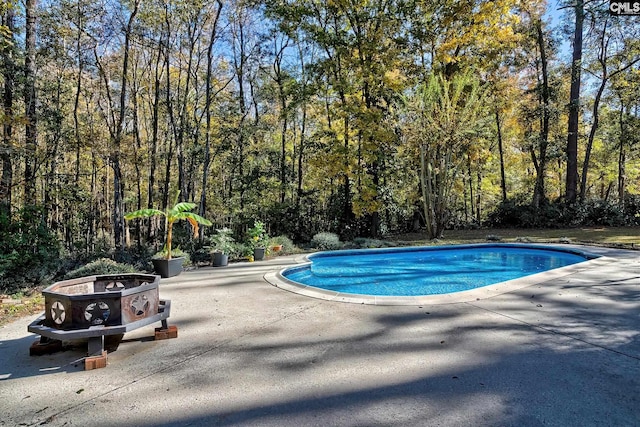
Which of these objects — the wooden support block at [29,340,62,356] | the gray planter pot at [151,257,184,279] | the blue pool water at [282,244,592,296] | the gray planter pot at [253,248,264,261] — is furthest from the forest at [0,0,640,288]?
the wooden support block at [29,340,62,356]

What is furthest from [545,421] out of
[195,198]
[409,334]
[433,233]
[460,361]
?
[195,198]

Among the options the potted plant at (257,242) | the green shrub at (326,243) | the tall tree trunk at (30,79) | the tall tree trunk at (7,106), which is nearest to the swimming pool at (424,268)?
the green shrub at (326,243)

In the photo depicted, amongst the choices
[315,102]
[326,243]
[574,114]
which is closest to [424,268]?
[326,243]

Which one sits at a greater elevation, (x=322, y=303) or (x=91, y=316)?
(x=91, y=316)

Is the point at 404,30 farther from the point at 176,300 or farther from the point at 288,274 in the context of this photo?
the point at 176,300

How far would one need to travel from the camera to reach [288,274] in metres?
7.05

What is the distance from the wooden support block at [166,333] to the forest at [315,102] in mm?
6202

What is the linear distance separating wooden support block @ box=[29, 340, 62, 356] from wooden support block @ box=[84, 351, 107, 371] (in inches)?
20.2

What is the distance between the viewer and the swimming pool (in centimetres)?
630

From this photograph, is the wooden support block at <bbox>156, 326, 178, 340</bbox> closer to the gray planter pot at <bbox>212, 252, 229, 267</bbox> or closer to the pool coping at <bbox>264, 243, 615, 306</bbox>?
the pool coping at <bbox>264, 243, 615, 306</bbox>

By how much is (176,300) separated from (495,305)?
415 cm

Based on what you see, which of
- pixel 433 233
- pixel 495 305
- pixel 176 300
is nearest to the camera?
pixel 495 305

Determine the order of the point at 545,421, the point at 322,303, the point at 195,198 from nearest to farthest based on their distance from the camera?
the point at 545,421 < the point at 322,303 < the point at 195,198

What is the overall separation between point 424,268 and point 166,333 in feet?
21.6
